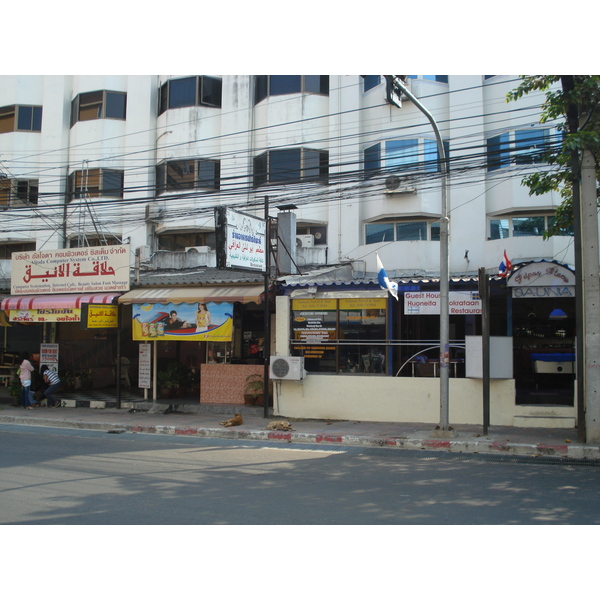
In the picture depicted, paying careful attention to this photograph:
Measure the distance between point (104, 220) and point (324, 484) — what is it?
59.0ft

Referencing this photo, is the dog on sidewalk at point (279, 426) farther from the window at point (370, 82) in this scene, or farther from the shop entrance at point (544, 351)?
the window at point (370, 82)

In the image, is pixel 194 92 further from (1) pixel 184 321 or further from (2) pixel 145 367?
(2) pixel 145 367

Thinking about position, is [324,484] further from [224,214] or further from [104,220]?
[104,220]

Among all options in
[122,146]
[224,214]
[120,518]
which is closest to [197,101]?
[122,146]

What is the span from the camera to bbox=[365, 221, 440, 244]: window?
1936 cm

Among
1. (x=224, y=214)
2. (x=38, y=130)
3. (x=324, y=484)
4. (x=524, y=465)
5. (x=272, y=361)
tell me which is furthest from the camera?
(x=38, y=130)

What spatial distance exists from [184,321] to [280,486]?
26.3 feet

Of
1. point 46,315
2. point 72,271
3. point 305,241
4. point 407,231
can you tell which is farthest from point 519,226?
point 46,315

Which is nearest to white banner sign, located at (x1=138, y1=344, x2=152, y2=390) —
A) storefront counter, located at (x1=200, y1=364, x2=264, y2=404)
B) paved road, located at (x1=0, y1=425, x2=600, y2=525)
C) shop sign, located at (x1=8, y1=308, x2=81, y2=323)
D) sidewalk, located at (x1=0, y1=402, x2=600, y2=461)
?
sidewalk, located at (x1=0, y1=402, x2=600, y2=461)

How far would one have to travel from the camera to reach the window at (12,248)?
24672 mm

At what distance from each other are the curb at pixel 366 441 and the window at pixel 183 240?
1058 centimetres

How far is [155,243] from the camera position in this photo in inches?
875

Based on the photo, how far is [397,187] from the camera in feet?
61.9

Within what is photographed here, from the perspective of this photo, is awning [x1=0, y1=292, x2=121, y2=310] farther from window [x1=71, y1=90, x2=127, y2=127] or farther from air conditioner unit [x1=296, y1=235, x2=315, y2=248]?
window [x1=71, y1=90, x2=127, y2=127]
